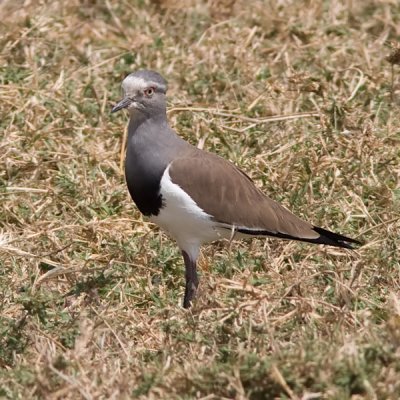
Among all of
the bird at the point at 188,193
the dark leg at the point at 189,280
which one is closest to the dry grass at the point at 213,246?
the dark leg at the point at 189,280

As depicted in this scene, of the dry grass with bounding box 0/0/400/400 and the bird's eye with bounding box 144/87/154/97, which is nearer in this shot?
the dry grass with bounding box 0/0/400/400

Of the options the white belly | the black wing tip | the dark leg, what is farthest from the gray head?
the black wing tip

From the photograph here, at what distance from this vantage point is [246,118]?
821 cm

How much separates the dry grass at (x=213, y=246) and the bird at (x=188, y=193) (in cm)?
22

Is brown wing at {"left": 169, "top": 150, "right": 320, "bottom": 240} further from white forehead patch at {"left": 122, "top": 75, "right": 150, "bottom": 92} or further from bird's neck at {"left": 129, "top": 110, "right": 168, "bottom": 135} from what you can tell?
white forehead patch at {"left": 122, "top": 75, "right": 150, "bottom": 92}

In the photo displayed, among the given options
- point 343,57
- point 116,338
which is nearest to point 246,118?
point 343,57

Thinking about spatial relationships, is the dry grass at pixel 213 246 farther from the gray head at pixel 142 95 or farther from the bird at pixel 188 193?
the gray head at pixel 142 95

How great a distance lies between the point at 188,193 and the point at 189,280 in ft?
1.66

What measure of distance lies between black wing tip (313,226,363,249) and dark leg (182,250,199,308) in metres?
0.69

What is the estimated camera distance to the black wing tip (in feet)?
21.3

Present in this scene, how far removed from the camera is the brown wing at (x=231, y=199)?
635cm

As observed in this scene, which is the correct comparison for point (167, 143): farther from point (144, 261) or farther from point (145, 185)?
point (144, 261)

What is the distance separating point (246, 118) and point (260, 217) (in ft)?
5.82

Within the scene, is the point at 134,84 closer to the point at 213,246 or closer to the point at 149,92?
the point at 149,92
